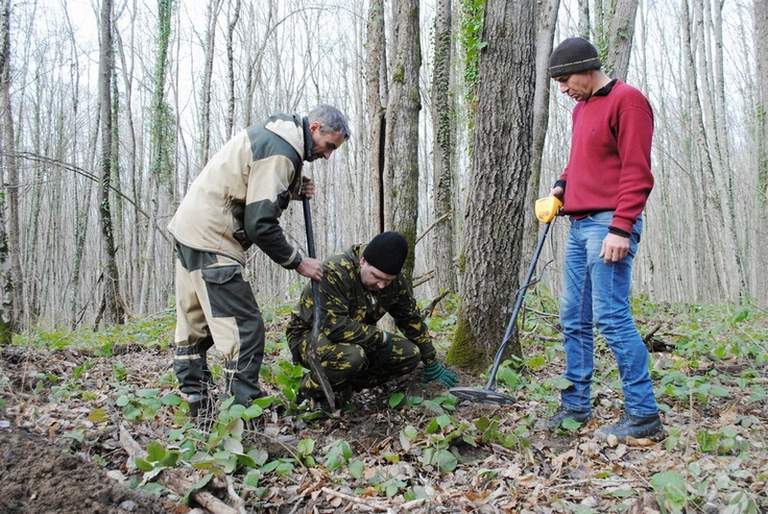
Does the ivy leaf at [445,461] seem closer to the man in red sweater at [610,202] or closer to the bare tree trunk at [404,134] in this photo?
the man in red sweater at [610,202]

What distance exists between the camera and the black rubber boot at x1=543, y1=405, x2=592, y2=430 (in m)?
3.01

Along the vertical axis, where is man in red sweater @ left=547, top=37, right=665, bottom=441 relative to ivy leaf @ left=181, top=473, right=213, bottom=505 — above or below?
above

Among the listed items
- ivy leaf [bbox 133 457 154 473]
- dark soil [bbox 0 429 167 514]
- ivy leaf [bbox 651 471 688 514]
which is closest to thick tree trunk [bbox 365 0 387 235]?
ivy leaf [bbox 133 457 154 473]

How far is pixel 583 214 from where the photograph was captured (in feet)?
9.45

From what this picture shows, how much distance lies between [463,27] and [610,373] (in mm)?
5125

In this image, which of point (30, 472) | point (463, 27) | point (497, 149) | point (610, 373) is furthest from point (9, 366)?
point (463, 27)

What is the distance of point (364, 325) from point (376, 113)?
2.40 metres

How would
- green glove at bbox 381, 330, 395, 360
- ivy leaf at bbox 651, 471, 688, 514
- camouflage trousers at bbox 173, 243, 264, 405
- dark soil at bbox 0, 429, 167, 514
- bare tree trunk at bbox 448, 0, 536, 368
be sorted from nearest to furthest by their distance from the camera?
1. ivy leaf at bbox 651, 471, 688, 514
2. dark soil at bbox 0, 429, 167, 514
3. camouflage trousers at bbox 173, 243, 264, 405
4. green glove at bbox 381, 330, 395, 360
5. bare tree trunk at bbox 448, 0, 536, 368

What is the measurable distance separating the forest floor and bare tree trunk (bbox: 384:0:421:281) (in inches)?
68.0

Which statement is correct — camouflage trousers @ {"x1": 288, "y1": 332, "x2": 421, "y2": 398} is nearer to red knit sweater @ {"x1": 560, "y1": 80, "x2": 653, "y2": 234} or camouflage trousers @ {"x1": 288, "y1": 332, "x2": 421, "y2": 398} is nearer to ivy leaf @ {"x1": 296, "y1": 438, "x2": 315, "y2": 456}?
ivy leaf @ {"x1": 296, "y1": 438, "x2": 315, "y2": 456}

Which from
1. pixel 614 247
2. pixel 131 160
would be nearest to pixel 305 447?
pixel 614 247

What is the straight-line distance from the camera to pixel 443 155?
25.1ft

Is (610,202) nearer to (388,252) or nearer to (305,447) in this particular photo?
(388,252)

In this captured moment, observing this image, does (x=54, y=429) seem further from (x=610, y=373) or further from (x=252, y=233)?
(x=610, y=373)
